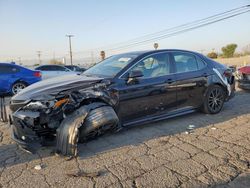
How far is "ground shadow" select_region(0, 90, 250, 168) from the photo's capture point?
3.78 m

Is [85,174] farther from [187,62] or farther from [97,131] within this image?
[187,62]

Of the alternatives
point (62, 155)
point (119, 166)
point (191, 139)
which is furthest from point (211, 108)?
point (62, 155)

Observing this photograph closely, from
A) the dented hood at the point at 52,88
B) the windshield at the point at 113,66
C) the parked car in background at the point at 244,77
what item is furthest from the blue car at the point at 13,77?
the parked car in background at the point at 244,77

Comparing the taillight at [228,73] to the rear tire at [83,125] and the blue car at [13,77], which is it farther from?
the blue car at [13,77]

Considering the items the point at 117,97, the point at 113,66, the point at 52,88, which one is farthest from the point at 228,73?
the point at 52,88

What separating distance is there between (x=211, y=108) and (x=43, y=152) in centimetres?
379

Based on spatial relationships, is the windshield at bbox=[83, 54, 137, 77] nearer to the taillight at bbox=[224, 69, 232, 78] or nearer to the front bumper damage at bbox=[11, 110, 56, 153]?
the front bumper damage at bbox=[11, 110, 56, 153]

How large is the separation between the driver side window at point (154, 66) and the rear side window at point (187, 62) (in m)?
0.26

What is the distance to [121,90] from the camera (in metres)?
4.36

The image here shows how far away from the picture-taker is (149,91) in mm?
4648

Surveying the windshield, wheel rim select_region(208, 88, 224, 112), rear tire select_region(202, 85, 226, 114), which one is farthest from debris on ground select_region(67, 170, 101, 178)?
wheel rim select_region(208, 88, 224, 112)

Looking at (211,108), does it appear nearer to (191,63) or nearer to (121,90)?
(191,63)

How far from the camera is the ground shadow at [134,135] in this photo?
3.78 m

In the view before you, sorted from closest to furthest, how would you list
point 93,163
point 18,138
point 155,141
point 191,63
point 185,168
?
1. point 185,168
2. point 93,163
3. point 18,138
4. point 155,141
5. point 191,63
